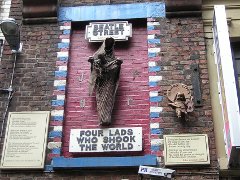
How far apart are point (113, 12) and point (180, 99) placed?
2023mm

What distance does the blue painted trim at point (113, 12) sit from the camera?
24.3 feet

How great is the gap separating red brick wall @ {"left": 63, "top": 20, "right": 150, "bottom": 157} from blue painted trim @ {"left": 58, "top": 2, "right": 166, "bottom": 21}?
16 centimetres

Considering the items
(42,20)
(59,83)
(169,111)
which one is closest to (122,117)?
(169,111)

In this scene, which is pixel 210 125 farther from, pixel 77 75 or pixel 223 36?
pixel 77 75

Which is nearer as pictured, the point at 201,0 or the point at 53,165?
the point at 53,165

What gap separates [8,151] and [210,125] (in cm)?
291

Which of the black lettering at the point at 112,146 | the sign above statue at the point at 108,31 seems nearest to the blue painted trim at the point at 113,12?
the sign above statue at the point at 108,31

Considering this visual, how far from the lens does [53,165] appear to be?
6184 millimetres

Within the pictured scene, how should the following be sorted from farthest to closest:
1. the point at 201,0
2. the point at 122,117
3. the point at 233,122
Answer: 1. the point at 201,0
2. the point at 122,117
3. the point at 233,122

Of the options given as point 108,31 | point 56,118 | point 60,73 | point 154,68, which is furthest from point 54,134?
point 108,31

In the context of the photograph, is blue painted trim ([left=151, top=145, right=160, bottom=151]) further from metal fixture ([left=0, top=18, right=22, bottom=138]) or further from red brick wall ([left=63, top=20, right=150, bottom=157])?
metal fixture ([left=0, top=18, right=22, bottom=138])

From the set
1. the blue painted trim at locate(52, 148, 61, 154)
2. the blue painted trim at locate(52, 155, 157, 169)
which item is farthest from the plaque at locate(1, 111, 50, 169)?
the blue painted trim at locate(52, 155, 157, 169)

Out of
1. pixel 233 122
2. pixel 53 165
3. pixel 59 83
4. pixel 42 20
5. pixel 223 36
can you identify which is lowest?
pixel 53 165

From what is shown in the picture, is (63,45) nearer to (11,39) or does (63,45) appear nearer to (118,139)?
(11,39)
